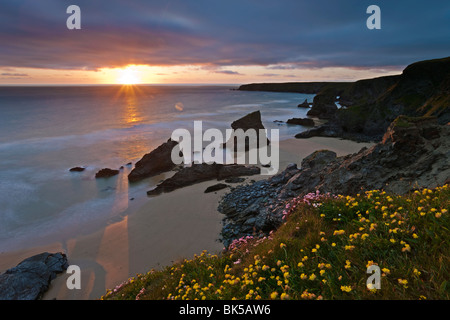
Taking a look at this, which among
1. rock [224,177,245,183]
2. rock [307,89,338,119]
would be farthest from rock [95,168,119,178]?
rock [307,89,338,119]

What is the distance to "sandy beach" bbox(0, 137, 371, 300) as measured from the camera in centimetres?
1171

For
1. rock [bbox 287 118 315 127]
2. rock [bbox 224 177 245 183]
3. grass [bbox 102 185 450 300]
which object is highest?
rock [bbox 287 118 315 127]

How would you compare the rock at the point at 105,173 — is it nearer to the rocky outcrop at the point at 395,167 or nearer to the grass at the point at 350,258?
the rocky outcrop at the point at 395,167

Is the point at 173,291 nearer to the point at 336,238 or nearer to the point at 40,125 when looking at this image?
the point at 336,238

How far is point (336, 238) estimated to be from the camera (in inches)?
174

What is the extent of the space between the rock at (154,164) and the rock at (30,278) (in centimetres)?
1407

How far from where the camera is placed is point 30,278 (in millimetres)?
10820

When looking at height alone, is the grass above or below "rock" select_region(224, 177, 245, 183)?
above

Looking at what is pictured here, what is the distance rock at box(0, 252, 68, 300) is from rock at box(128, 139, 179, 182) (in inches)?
554

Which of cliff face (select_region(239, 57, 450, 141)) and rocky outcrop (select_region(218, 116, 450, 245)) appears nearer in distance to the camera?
rocky outcrop (select_region(218, 116, 450, 245))

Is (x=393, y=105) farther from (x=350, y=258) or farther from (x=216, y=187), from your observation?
(x=350, y=258)

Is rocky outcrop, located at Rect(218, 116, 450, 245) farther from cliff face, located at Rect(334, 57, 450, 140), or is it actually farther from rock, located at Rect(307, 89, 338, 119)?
rock, located at Rect(307, 89, 338, 119)

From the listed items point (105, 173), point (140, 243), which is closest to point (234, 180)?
point (140, 243)
